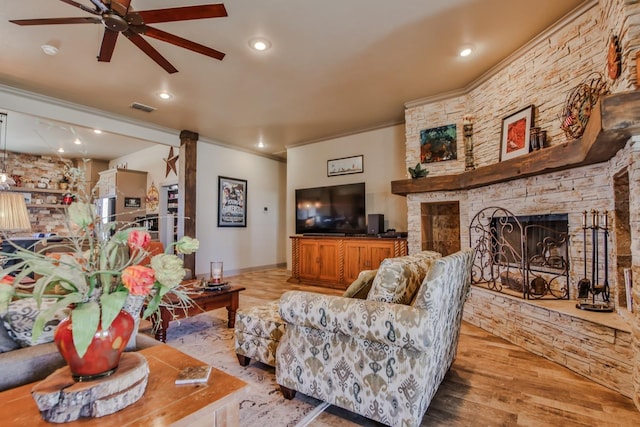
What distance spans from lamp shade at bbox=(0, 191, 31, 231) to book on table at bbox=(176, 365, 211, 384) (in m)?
2.74

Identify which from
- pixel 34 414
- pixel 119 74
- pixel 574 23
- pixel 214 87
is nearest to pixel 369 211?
pixel 214 87

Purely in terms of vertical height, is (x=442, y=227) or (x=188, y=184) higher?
(x=188, y=184)

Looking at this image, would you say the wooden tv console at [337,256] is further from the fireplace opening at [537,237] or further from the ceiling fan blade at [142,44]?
the ceiling fan blade at [142,44]

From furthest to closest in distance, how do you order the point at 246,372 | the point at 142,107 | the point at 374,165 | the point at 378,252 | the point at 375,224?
the point at 374,165 → the point at 375,224 → the point at 378,252 → the point at 142,107 → the point at 246,372

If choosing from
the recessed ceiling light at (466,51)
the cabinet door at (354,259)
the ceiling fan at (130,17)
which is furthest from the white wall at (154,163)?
the recessed ceiling light at (466,51)

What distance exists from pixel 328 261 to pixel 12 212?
12.9 ft

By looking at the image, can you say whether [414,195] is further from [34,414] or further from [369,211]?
[34,414]

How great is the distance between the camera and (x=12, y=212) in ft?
9.14

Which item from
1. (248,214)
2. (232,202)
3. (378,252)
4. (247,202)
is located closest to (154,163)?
(232,202)


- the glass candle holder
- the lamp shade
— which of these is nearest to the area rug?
the glass candle holder

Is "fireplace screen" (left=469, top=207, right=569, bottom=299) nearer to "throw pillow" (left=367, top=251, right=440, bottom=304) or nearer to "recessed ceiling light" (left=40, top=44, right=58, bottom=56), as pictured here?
"throw pillow" (left=367, top=251, right=440, bottom=304)

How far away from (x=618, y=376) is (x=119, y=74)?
520 centimetres

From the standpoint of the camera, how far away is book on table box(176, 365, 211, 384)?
112 cm

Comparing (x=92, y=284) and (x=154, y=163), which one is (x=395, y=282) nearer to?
(x=92, y=284)
